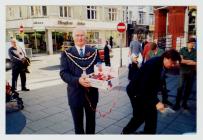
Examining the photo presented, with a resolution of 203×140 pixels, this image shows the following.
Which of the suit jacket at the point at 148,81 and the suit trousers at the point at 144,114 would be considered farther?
the suit trousers at the point at 144,114

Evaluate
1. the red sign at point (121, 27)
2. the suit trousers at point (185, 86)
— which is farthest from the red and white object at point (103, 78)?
the red sign at point (121, 27)

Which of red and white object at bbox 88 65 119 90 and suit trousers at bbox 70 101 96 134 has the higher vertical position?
red and white object at bbox 88 65 119 90

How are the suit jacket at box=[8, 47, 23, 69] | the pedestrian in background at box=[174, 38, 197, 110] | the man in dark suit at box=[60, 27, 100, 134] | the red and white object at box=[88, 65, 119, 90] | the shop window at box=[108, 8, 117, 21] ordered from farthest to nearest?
the suit jacket at box=[8, 47, 23, 69] < the shop window at box=[108, 8, 117, 21] < the pedestrian in background at box=[174, 38, 197, 110] < the man in dark suit at box=[60, 27, 100, 134] < the red and white object at box=[88, 65, 119, 90]

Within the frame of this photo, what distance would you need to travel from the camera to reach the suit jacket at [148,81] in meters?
2.60

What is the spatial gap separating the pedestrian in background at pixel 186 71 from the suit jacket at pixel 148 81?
1.35 meters

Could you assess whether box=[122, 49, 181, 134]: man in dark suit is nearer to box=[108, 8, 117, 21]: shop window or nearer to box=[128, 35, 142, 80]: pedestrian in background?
box=[108, 8, 117, 21]: shop window

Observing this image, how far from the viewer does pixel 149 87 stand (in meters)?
Answer: 2.67

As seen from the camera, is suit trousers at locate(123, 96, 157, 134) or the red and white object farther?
suit trousers at locate(123, 96, 157, 134)

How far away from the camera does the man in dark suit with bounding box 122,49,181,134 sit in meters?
2.56

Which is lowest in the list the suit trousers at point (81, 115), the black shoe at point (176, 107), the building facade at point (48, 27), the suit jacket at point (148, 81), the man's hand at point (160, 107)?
the black shoe at point (176, 107)

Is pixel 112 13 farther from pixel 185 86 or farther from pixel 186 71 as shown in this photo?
pixel 185 86

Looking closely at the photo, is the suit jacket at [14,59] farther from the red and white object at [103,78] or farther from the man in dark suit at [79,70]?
the red and white object at [103,78]

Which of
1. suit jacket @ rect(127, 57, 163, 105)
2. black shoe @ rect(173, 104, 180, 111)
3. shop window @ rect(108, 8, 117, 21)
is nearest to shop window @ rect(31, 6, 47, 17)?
shop window @ rect(108, 8, 117, 21)

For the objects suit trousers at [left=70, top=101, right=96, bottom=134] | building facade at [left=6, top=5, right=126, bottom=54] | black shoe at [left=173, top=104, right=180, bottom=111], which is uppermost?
building facade at [left=6, top=5, right=126, bottom=54]
